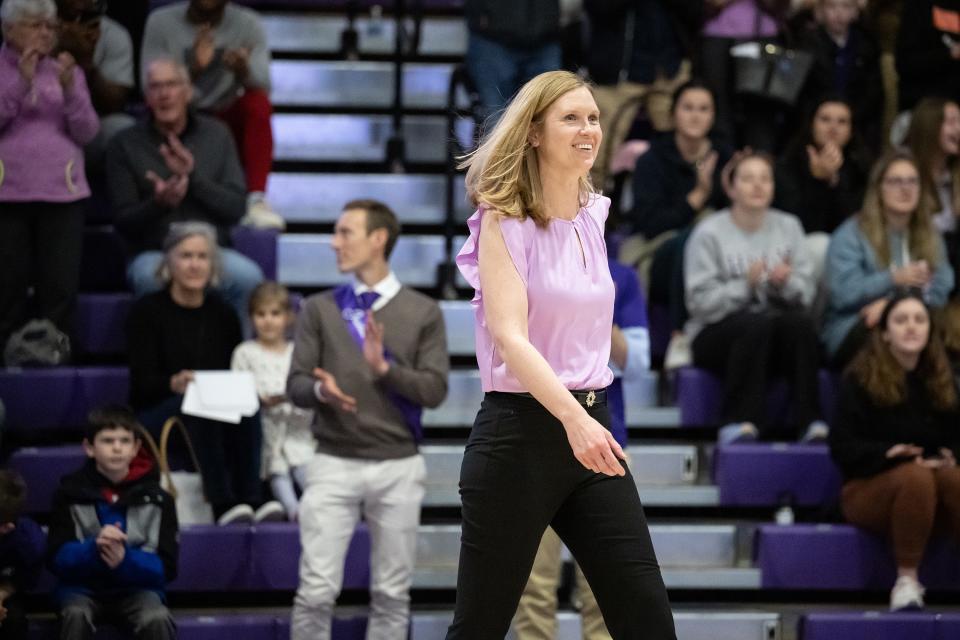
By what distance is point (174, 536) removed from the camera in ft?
17.3

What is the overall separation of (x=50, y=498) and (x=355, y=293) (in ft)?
4.73

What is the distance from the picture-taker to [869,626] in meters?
5.54

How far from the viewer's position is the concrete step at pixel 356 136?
8.00 m

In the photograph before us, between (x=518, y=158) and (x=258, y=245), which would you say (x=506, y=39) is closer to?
(x=258, y=245)

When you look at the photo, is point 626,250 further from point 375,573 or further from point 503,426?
point 503,426

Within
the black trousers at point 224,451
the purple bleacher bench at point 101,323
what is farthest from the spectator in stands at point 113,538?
the purple bleacher bench at point 101,323

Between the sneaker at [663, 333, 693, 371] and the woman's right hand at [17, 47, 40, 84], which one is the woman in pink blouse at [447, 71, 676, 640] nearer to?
the sneaker at [663, 333, 693, 371]

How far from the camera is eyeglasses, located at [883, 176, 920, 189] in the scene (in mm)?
6777

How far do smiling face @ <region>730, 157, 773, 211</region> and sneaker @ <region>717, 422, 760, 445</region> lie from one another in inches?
38.7

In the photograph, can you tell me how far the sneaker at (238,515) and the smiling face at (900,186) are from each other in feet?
10.1

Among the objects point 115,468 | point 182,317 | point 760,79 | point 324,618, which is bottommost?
point 324,618

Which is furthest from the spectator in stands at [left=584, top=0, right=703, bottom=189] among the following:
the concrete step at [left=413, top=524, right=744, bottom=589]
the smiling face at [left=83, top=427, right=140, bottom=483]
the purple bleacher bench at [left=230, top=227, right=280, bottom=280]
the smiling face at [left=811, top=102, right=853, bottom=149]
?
the smiling face at [left=83, top=427, right=140, bottom=483]

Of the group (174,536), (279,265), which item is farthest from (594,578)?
(279,265)

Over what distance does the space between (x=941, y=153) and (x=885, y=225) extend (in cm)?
63
